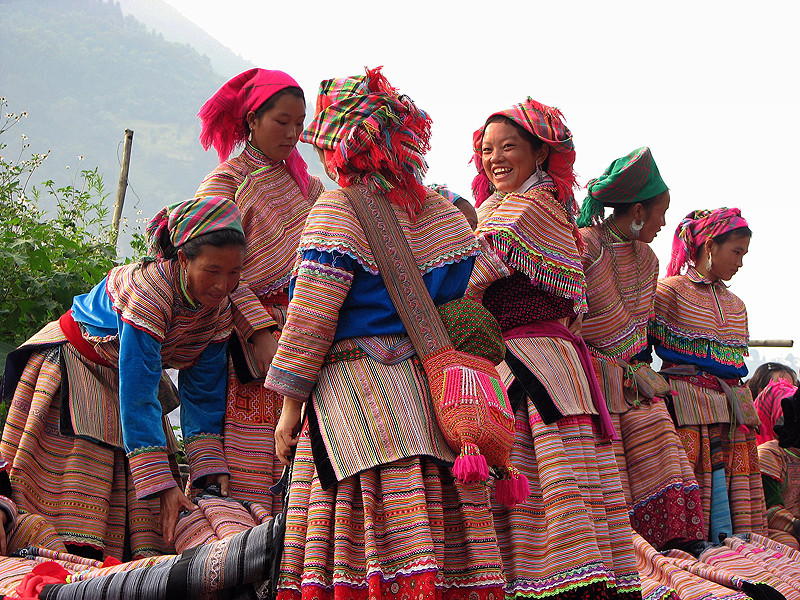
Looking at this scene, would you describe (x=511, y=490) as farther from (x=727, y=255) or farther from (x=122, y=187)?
(x=122, y=187)

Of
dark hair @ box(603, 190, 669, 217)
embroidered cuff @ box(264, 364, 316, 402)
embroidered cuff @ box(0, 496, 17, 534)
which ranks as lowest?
embroidered cuff @ box(0, 496, 17, 534)

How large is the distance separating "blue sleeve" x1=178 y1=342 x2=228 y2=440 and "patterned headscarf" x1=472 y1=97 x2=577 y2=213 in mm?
1721

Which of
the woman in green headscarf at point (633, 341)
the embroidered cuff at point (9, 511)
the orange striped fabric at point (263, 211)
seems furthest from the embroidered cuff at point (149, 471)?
the woman in green headscarf at point (633, 341)

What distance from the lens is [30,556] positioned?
3.28 m

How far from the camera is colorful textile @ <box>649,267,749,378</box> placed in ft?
20.3

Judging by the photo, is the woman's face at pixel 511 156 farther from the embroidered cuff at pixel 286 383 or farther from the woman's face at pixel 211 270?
the embroidered cuff at pixel 286 383

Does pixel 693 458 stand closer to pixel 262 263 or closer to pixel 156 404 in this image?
pixel 262 263

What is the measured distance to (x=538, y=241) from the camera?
4.12 m

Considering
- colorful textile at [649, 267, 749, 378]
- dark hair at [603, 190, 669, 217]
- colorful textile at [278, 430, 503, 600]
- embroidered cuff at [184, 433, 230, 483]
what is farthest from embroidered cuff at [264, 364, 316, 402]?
colorful textile at [649, 267, 749, 378]

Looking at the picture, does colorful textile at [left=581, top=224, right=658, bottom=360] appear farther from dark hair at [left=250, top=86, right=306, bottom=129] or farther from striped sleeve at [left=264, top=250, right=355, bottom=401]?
striped sleeve at [left=264, top=250, right=355, bottom=401]

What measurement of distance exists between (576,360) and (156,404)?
182 centimetres

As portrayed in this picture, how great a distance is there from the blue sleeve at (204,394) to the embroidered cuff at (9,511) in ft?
2.70

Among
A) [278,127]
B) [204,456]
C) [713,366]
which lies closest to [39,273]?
[278,127]

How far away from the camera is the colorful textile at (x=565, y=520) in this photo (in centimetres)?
362
